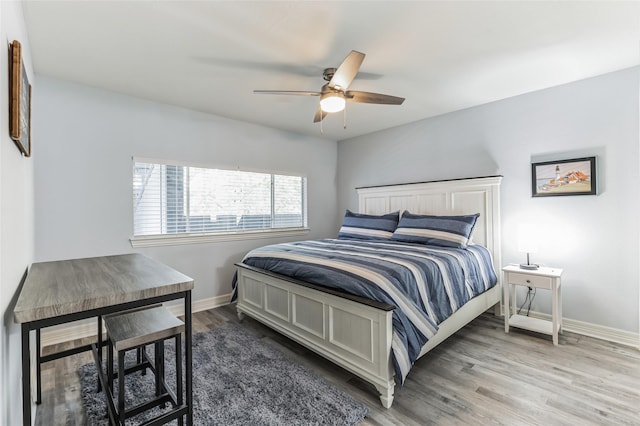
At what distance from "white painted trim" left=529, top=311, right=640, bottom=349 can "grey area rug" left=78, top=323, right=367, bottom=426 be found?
252 centimetres

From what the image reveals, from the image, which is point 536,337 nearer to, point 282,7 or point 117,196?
point 282,7

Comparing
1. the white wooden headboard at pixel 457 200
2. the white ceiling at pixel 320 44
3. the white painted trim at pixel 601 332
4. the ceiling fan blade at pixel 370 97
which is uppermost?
the white ceiling at pixel 320 44

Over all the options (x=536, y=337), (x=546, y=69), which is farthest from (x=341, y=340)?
(x=546, y=69)

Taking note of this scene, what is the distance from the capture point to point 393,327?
1919 mm

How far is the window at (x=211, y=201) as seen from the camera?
3.34 metres

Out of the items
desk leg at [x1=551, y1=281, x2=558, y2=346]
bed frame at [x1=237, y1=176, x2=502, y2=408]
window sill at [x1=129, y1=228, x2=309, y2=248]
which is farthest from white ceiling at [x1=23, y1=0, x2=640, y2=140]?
desk leg at [x1=551, y1=281, x2=558, y2=346]

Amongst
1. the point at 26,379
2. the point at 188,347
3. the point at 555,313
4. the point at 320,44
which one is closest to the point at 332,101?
the point at 320,44

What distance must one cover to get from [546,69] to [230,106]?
10.5 feet

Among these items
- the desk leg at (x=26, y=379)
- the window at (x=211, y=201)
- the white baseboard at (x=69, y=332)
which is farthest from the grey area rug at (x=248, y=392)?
the window at (x=211, y=201)

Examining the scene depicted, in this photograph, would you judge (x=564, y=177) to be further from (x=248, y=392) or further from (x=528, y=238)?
(x=248, y=392)

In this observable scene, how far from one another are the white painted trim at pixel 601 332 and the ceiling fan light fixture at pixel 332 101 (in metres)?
3.05

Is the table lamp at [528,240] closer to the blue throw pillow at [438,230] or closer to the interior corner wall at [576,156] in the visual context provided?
the interior corner wall at [576,156]

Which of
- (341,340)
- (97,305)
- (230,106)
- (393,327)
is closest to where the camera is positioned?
(97,305)

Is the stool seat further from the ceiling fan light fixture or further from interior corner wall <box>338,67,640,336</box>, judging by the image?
interior corner wall <box>338,67,640,336</box>
